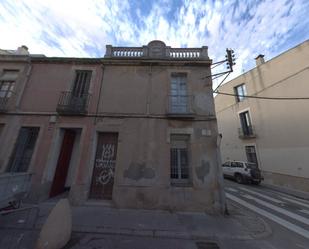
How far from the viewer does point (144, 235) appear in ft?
13.3

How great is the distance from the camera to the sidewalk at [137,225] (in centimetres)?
394

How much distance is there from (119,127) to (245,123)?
1443cm

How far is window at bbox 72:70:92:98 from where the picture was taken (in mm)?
7379

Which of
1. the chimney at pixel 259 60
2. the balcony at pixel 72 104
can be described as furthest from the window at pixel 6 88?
the chimney at pixel 259 60

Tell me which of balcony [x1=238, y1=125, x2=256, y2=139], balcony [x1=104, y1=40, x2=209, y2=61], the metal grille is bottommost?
the metal grille

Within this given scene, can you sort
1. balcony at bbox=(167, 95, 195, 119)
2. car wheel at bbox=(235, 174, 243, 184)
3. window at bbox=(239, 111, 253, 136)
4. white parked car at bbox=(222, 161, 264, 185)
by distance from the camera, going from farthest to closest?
window at bbox=(239, 111, 253, 136) → car wheel at bbox=(235, 174, 243, 184) → white parked car at bbox=(222, 161, 264, 185) → balcony at bbox=(167, 95, 195, 119)

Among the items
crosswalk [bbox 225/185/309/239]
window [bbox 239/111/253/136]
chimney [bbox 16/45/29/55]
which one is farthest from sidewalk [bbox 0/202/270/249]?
window [bbox 239/111/253/136]

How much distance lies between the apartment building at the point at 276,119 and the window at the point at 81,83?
335 inches

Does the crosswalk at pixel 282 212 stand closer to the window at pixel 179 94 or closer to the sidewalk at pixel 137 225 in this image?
the sidewalk at pixel 137 225

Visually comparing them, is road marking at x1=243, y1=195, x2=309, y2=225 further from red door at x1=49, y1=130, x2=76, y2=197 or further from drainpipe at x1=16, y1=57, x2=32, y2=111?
drainpipe at x1=16, y1=57, x2=32, y2=111

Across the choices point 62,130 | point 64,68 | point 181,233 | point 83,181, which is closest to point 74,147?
point 62,130

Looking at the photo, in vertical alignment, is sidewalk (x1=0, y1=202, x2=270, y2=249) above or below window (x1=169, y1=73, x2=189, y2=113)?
below

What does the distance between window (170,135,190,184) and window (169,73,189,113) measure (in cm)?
142

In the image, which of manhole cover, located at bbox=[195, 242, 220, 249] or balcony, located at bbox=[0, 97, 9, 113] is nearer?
manhole cover, located at bbox=[195, 242, 220, 249]
